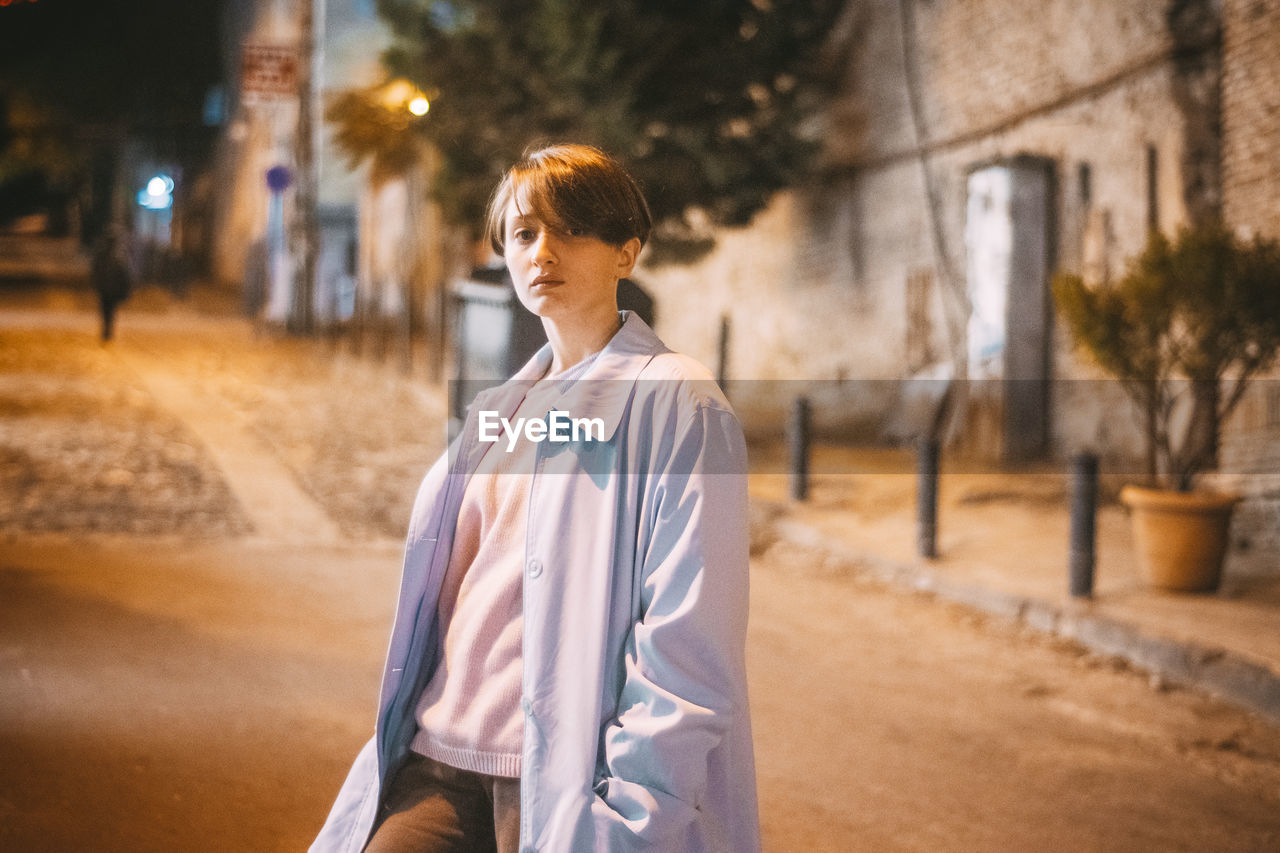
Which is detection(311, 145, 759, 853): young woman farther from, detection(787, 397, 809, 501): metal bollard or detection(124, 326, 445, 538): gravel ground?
detection(787, 397, 809, 501): metal bollard

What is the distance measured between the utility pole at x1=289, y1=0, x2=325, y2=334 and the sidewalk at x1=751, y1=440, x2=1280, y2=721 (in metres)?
11.8

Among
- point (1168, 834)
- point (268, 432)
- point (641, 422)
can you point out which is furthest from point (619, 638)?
point (268, 432)

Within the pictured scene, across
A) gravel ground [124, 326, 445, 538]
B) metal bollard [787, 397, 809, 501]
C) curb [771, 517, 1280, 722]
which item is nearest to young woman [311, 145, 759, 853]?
curb [771, 517, 1280, 722]

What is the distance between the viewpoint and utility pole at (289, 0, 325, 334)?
19.8 metres

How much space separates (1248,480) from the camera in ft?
26.8

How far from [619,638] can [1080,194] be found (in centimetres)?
1049

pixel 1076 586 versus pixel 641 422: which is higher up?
pixel 641 422

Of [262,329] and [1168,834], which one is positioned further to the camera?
[262,329]

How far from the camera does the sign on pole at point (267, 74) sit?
61.9ft

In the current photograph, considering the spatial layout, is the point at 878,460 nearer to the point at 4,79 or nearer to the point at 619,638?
the point at 619,638

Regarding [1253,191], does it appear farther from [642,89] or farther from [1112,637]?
[642,89]

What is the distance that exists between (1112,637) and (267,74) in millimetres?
16828

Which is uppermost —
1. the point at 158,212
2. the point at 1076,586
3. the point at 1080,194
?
the point at 158,212

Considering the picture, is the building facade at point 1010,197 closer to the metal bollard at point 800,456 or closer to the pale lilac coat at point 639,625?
the metal bollard at point 800,456
